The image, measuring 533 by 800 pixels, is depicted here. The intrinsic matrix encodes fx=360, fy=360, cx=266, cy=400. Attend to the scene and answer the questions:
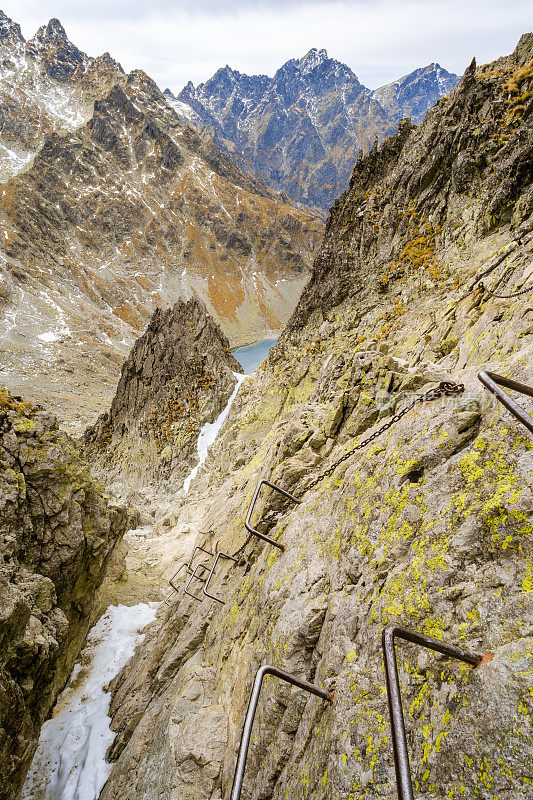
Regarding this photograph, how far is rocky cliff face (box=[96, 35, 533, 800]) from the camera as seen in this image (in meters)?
2.88

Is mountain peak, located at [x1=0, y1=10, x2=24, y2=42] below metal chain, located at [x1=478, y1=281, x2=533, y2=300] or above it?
above

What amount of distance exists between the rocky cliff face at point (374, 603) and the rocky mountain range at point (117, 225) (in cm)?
8609

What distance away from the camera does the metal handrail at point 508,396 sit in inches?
126

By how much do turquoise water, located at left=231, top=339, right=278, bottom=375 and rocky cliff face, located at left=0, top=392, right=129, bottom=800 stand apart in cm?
7604

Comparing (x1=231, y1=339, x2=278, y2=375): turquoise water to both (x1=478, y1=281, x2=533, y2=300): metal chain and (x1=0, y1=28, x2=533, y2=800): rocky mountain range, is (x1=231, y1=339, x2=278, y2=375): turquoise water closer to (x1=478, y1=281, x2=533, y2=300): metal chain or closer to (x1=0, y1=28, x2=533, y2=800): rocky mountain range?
(x1=0, y1=28, x2=533, y2=800): rocky mountain range

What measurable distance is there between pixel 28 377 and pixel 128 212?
321ft

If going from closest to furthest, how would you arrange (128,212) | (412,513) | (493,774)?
(493,774) → (412,513) → (128,212)

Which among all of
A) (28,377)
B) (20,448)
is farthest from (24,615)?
(28,377)

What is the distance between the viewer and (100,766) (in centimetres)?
1006

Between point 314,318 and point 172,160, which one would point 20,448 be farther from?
point 172,160

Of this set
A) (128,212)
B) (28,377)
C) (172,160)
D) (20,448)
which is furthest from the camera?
(172,160)

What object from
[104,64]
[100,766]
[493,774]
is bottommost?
[100,766]

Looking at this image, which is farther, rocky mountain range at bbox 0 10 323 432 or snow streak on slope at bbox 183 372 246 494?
rocky mountain range at bbox 0 10 323 432

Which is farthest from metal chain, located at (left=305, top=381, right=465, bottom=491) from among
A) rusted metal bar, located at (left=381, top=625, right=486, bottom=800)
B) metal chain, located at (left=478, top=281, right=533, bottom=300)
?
metal chain, located at (left=478, top=281, right=533, bottom=300)
